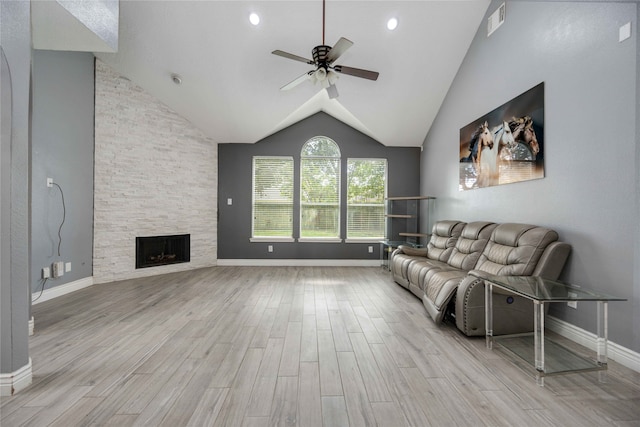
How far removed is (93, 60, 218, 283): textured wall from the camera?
4520mm

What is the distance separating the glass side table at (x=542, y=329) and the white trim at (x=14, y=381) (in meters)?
3.15

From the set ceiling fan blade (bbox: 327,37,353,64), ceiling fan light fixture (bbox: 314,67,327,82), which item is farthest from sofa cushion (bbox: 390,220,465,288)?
ceiling fan blade (bbox: 327,37,353,64)

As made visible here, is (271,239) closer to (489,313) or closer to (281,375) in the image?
(281,375)

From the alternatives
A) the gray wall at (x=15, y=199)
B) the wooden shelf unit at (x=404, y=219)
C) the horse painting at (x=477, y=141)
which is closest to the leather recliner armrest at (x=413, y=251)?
the wooden shelf unit at (x=404, y=219)

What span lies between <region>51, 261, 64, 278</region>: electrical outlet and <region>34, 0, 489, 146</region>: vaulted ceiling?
2911 mm

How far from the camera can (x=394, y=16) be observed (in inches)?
150

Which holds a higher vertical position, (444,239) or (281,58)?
(281,58)

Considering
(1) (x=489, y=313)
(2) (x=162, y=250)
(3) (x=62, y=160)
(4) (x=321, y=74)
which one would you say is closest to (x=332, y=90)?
(4) (x=321, y=74)

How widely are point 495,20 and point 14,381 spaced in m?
5.48

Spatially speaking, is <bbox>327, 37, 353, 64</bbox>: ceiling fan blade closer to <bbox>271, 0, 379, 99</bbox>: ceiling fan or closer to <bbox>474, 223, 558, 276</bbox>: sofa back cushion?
<bbox>271, 0, 379, 99</bbox>: ceiling fan

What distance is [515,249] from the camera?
9.03 ft

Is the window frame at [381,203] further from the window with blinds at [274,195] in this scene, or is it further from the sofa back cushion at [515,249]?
the sofa back cushion at [515,249]

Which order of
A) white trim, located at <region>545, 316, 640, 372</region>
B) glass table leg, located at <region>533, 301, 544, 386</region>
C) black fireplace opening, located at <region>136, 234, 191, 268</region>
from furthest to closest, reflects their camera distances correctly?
black fireplace opening, located at <region>136, 234, 191, 268</region> → white trim, located at <region>545, 316, 640, 372</region> → glass table leg, located at <region>533, 301, 544, 386</region>

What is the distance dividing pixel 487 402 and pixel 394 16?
417cm
